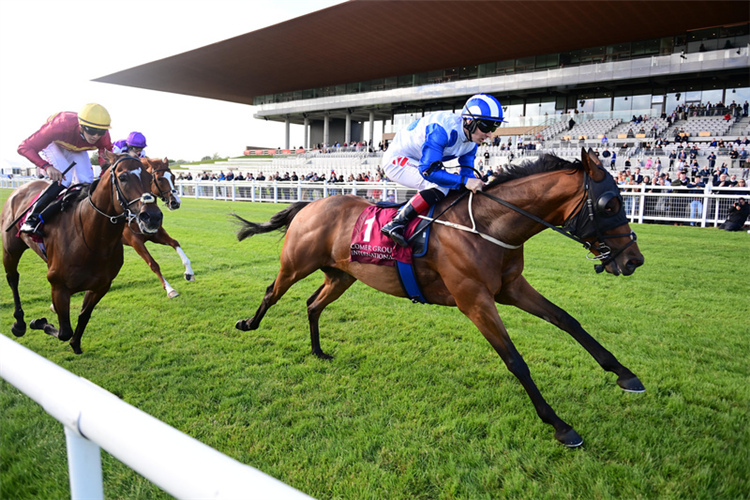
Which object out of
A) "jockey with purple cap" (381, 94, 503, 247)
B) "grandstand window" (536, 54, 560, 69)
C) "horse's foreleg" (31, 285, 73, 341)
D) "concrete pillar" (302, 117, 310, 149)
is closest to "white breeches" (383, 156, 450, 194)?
"jockey with purple cap" (381, 94, 503, 247)

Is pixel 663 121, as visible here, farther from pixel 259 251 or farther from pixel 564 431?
pixel 564 431

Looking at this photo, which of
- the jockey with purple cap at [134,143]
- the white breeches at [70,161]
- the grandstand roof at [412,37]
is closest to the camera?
the white breeches at [70,161]

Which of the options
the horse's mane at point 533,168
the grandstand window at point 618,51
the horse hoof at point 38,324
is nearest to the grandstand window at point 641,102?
the grandstand window at point 618,51

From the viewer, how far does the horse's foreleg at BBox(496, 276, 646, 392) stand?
289 centimetres

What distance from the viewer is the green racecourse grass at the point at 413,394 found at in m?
2.31

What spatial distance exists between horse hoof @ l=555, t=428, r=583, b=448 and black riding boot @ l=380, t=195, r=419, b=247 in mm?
1572

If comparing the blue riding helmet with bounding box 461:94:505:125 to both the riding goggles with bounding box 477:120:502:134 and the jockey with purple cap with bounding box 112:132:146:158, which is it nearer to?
the riding goggles with bounding box 477:120:502:134

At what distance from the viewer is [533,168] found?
3.21m

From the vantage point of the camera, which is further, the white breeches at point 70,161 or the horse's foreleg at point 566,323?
the white breeches at point 70,161

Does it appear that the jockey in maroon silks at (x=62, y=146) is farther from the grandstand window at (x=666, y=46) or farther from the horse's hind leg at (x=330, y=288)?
the grandstand window at (x=666, y=46)

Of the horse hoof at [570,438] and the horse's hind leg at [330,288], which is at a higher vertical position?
the horse's hind leg at [330,288]

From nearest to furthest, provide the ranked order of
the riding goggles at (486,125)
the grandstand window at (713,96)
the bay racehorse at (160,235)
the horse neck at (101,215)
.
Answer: the riding goggles at (486,125) → the horse neck at (101,215) → the bay racehorse at (160,235) → the grandstand window at (713,96)

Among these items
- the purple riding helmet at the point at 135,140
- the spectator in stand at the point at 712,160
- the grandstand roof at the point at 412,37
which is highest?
the grandstand roof at the point at 412,37

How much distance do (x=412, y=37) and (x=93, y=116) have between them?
3446cm
